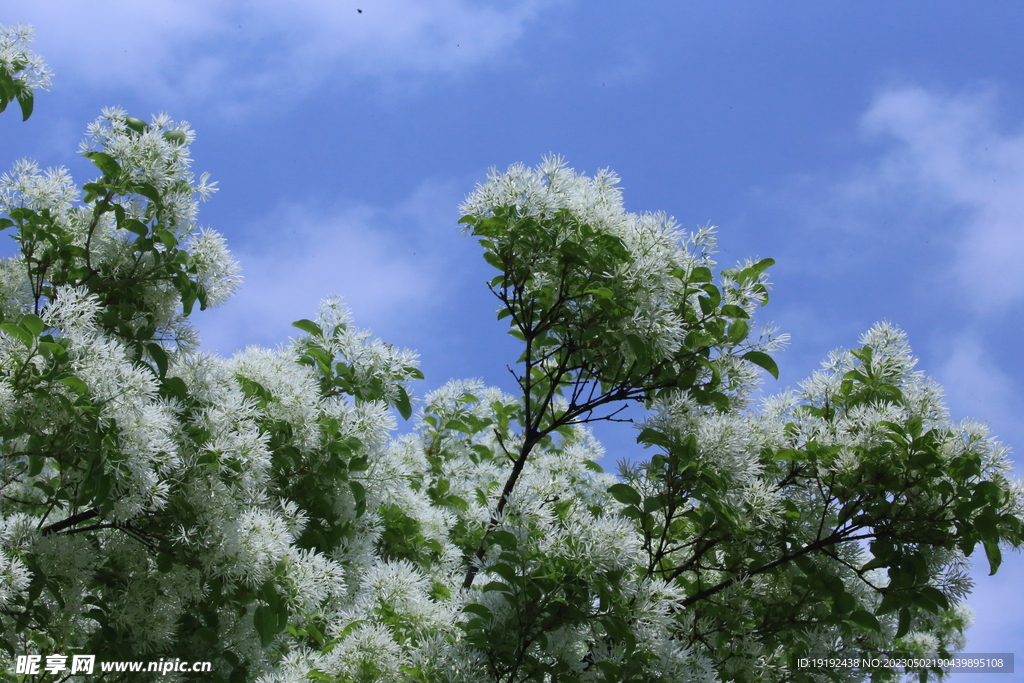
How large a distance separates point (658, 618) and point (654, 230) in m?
1.69

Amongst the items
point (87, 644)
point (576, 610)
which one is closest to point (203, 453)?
point (87, 644)

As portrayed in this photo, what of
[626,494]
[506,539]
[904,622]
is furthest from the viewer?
[904,622]

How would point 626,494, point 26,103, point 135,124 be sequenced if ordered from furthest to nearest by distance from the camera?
1. point 26,103
2. point 135,124
3. point 626,494

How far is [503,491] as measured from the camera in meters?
3.93

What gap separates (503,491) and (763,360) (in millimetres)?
1421

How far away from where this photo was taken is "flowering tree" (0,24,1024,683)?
10.2 feet

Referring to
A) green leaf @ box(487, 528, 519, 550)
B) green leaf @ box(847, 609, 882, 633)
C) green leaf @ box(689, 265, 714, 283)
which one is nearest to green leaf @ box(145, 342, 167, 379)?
green leaf @ box(487, 528, 519, 550)

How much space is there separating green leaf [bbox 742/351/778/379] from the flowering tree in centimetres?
2

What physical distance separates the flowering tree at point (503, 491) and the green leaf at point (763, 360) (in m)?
0.02

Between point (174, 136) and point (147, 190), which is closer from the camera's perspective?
point (147, 190)

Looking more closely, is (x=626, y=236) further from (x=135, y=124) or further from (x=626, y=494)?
(x=135, y=124)

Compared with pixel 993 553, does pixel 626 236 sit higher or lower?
higher

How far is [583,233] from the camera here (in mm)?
3582

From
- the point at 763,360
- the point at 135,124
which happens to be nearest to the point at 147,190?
the point at 135,124
